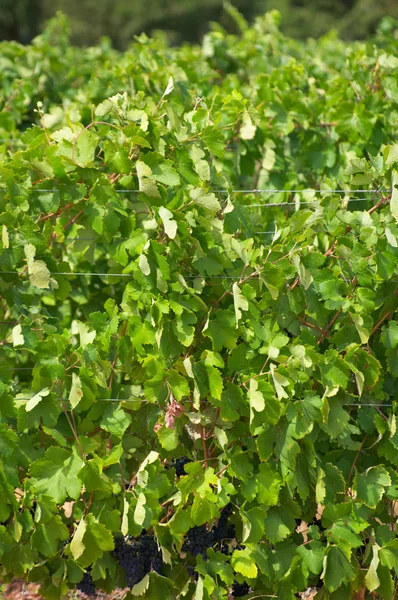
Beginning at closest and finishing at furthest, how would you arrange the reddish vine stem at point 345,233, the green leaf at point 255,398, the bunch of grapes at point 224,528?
1. the green leaf at point 255,398
2. the reddish vine stem at point 345,233
3. the bunch of grapes at point 224,528

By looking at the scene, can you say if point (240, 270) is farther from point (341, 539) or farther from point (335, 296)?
point (341, 539)

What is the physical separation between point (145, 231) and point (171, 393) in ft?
1.62

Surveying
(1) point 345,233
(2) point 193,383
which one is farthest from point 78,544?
(1) point 345,233

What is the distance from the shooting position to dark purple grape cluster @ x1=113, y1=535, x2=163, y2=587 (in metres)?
2.78

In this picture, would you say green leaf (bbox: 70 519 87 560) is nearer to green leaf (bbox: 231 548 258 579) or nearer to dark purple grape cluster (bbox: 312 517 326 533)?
green leaf (bbox: 231 548 258 579)

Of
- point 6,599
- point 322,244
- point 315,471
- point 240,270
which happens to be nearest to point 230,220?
point 240,270

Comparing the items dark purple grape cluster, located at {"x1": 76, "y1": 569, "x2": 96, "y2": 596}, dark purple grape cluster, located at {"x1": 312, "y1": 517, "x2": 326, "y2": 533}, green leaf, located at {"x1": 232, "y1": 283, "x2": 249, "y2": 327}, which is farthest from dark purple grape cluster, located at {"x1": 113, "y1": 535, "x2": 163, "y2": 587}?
green leaf, located at {"x1": 232, "y1": 283, "x2": 249, "y2": 327}

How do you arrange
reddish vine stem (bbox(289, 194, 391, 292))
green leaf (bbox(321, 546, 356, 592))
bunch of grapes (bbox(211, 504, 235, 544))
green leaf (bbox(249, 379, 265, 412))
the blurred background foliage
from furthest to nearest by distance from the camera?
the blurred background foliage < bunch of grapes (bbox(211, 504, 235, 544)) < reddish vine stem (bbox(289, 194, 391, 292)) < green leaf (bbox(321, 546, 356, 592)) < green leaf (bbox(249, 379, 265, 412))

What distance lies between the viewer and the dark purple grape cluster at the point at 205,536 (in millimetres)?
2787

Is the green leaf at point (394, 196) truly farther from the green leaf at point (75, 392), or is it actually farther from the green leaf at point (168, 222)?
the green leaf at point (75, 392)

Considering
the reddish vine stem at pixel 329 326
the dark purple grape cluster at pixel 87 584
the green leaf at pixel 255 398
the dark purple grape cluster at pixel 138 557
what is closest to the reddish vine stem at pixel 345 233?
the reddish vine stem at pixel 329 326

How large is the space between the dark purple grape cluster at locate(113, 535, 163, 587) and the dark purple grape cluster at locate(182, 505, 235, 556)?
100 mm

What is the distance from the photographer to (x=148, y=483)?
8.54ft

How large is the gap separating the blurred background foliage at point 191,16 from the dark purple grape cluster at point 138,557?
1025 inches
